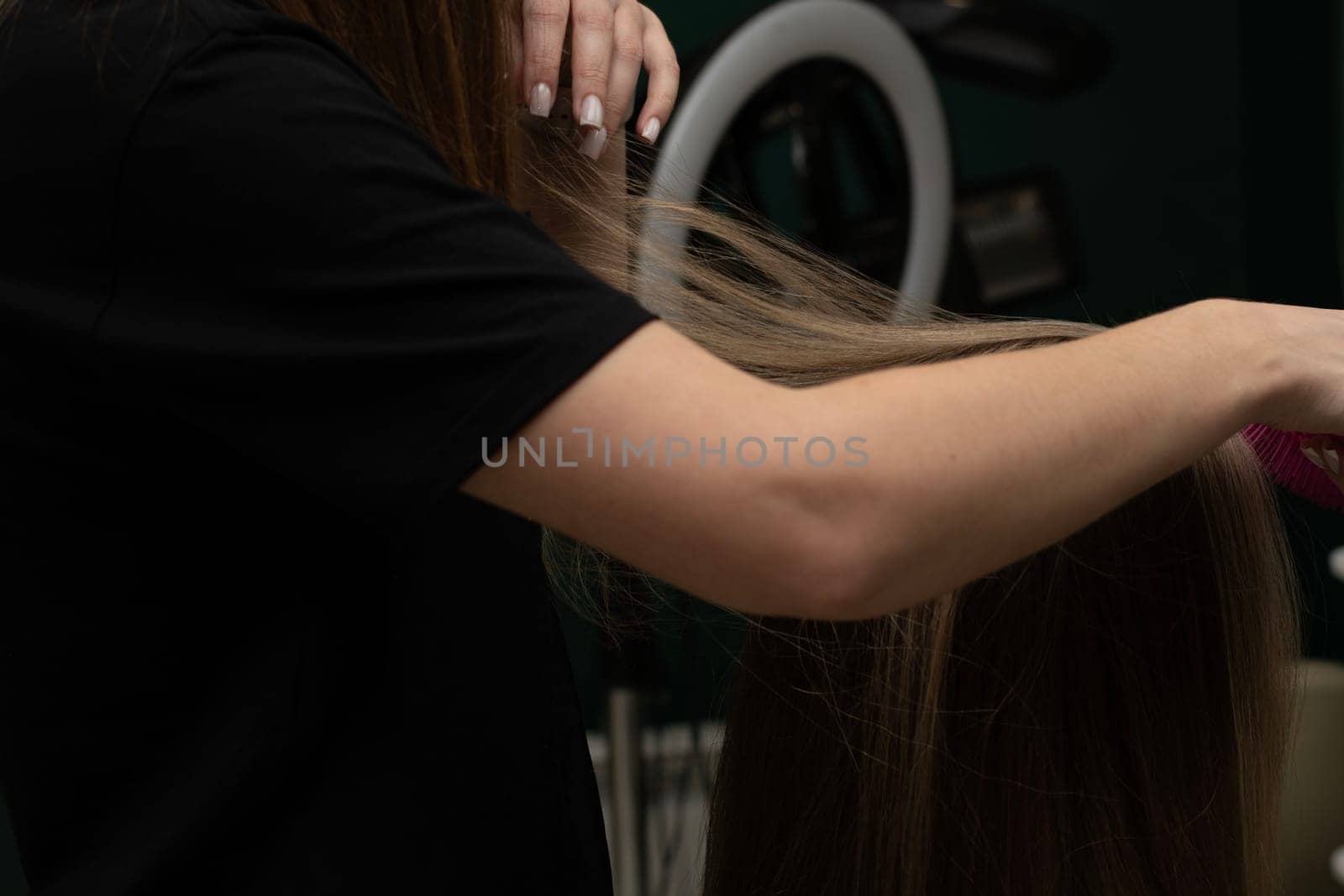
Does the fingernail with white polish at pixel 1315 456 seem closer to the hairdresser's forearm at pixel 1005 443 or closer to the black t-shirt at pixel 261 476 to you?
the hairdresser's forearm at pixel 1005 443

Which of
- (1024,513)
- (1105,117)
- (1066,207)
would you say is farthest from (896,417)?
(1105,117)

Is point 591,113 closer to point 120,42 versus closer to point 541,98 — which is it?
point 541,98

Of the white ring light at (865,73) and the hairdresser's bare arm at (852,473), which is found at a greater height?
the white ring light at (865,73)

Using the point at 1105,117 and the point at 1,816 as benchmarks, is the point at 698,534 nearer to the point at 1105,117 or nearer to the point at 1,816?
the point at 1,816

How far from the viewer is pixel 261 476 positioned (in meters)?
0.59

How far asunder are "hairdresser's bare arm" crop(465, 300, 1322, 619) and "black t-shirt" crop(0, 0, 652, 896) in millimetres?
32

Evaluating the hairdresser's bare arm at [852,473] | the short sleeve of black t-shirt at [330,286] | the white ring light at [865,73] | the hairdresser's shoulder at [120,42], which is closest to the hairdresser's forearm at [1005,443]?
the hairdresser's bare arm at [852,473]

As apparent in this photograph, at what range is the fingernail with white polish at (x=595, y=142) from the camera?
2.50 feet

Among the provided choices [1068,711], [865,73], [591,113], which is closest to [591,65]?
[591,113]

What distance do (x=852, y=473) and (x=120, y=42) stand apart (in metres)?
0.34

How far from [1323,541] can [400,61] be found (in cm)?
221

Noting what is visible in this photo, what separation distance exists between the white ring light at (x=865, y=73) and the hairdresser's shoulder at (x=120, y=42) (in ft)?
3.14

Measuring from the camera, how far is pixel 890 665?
0.70 metres

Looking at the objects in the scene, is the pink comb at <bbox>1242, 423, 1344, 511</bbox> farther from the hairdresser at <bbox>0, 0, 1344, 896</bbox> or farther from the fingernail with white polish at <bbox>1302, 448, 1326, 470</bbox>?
the hairdresser at <bbox>0, 0, 1344, 896</bbox>
